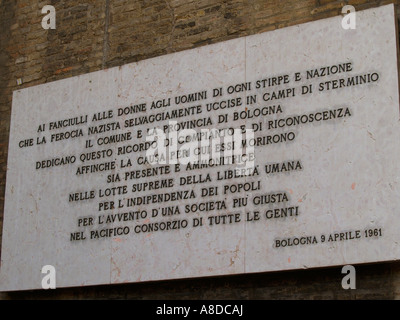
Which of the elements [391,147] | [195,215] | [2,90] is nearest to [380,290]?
[391,147]

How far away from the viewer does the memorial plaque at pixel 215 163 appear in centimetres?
695

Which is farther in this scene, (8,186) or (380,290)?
(8,186)

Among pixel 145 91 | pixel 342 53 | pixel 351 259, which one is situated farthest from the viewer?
pixel 145 91

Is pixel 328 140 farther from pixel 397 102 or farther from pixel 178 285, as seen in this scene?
pixel 178 285

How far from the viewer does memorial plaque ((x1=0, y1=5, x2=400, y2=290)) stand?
6.95 meters

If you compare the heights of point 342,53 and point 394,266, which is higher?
point 342,53

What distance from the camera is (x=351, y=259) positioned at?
6.74 meters

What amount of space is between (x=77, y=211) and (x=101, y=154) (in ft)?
1.73

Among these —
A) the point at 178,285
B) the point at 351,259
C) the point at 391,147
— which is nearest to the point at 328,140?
the point at 391,147

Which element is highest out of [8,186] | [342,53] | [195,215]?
[342,53]

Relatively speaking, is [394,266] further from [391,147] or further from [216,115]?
[216,115]

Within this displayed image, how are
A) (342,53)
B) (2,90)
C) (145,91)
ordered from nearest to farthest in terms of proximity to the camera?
(342,53) < (145,91) < (2,90)

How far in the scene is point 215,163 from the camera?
7.55 metres

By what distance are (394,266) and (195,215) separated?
1631 mm
